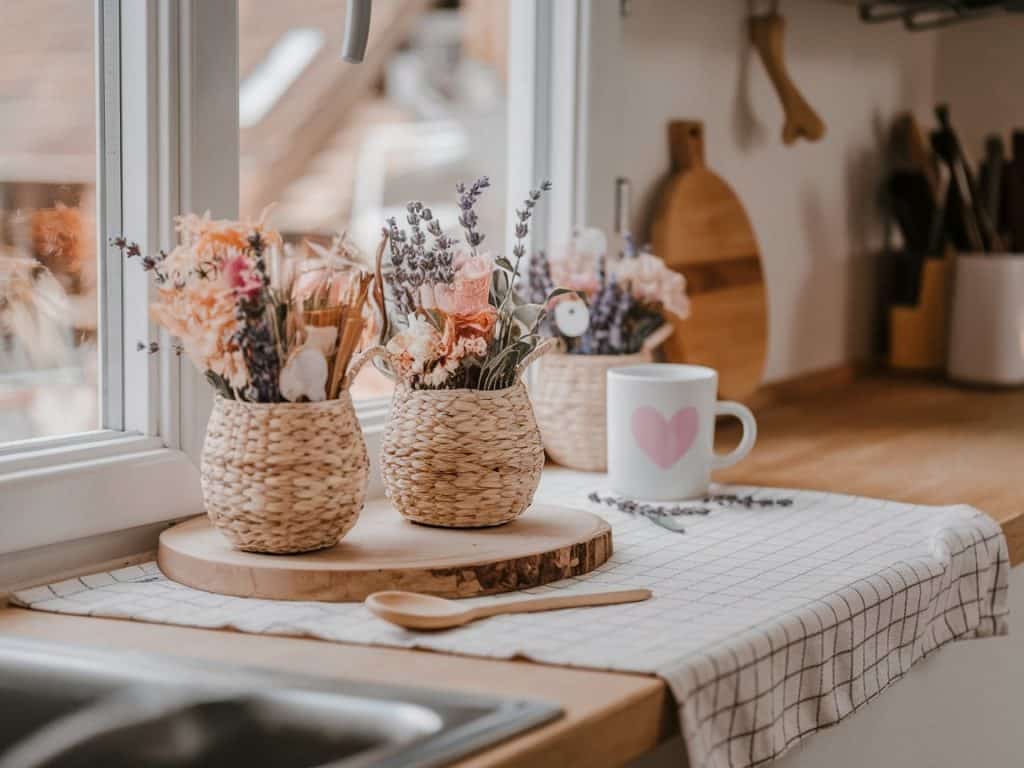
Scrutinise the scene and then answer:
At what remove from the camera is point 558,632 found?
96cm

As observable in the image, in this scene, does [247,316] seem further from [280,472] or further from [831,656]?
[831,656]

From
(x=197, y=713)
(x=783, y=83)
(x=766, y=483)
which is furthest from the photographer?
(x=783, y=83)

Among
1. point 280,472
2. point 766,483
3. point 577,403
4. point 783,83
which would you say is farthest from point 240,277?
point 783,83

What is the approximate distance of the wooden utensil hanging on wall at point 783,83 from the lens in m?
2.00

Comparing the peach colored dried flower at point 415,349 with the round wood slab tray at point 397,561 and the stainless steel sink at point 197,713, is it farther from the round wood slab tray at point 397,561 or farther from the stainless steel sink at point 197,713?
the stainless steel sink at point 197,713

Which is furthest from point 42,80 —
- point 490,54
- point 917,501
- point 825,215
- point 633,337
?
point 490,54

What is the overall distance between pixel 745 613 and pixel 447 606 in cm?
20

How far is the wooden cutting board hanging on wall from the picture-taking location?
5.99ft

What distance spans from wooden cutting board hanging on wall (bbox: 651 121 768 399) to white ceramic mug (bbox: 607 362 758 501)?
0.44m

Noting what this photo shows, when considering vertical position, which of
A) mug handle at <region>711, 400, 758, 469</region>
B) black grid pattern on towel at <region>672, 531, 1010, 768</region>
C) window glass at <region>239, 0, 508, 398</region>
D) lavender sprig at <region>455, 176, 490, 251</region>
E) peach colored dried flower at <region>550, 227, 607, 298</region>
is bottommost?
black grid pattern on towel at <region>672, 531, 1010, 768</region>

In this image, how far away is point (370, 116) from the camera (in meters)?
4.48

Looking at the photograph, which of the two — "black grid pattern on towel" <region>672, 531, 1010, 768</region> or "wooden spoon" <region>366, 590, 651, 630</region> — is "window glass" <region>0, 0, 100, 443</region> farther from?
"black grid pattern on towel" <region>672, 531, 1010, 768</region>

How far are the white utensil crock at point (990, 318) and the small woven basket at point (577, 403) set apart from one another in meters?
0.87

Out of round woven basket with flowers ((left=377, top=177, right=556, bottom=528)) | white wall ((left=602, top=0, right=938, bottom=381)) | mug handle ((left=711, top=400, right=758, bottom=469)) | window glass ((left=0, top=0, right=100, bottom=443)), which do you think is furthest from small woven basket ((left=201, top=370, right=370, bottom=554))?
white wall ((left=602, top=0, right=938, bottom=381))
